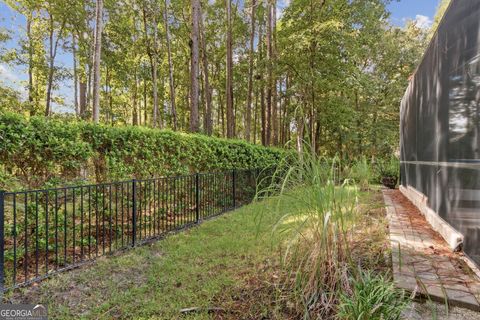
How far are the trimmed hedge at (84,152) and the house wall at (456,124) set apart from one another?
4.18 meters

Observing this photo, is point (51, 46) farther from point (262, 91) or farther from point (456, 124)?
point (456, 124)

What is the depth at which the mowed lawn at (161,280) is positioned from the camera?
2.35m

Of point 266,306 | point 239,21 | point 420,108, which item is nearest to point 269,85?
point 239,21

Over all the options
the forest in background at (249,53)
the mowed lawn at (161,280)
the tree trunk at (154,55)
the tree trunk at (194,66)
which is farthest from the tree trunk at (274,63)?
the mowed lawn at (161,280)

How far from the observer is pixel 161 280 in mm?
2893

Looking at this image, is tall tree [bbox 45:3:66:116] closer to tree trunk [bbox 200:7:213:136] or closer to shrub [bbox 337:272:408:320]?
A: tree trunk [bbox 200:7:213:136]

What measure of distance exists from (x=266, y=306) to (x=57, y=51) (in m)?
16.2

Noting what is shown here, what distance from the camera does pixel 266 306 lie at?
2162mm

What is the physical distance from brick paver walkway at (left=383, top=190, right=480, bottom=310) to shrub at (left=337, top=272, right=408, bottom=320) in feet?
0.69

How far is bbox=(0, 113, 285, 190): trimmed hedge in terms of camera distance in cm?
298

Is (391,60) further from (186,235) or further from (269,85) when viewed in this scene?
(186,235)

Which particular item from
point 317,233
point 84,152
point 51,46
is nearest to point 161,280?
point 317,233

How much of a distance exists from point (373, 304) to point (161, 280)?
205 centimetres

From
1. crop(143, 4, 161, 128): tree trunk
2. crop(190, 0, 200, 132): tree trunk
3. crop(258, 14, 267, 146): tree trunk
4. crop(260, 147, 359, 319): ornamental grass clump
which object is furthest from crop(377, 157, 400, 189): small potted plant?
crop(143, 4, 161, 128): tree trunk
